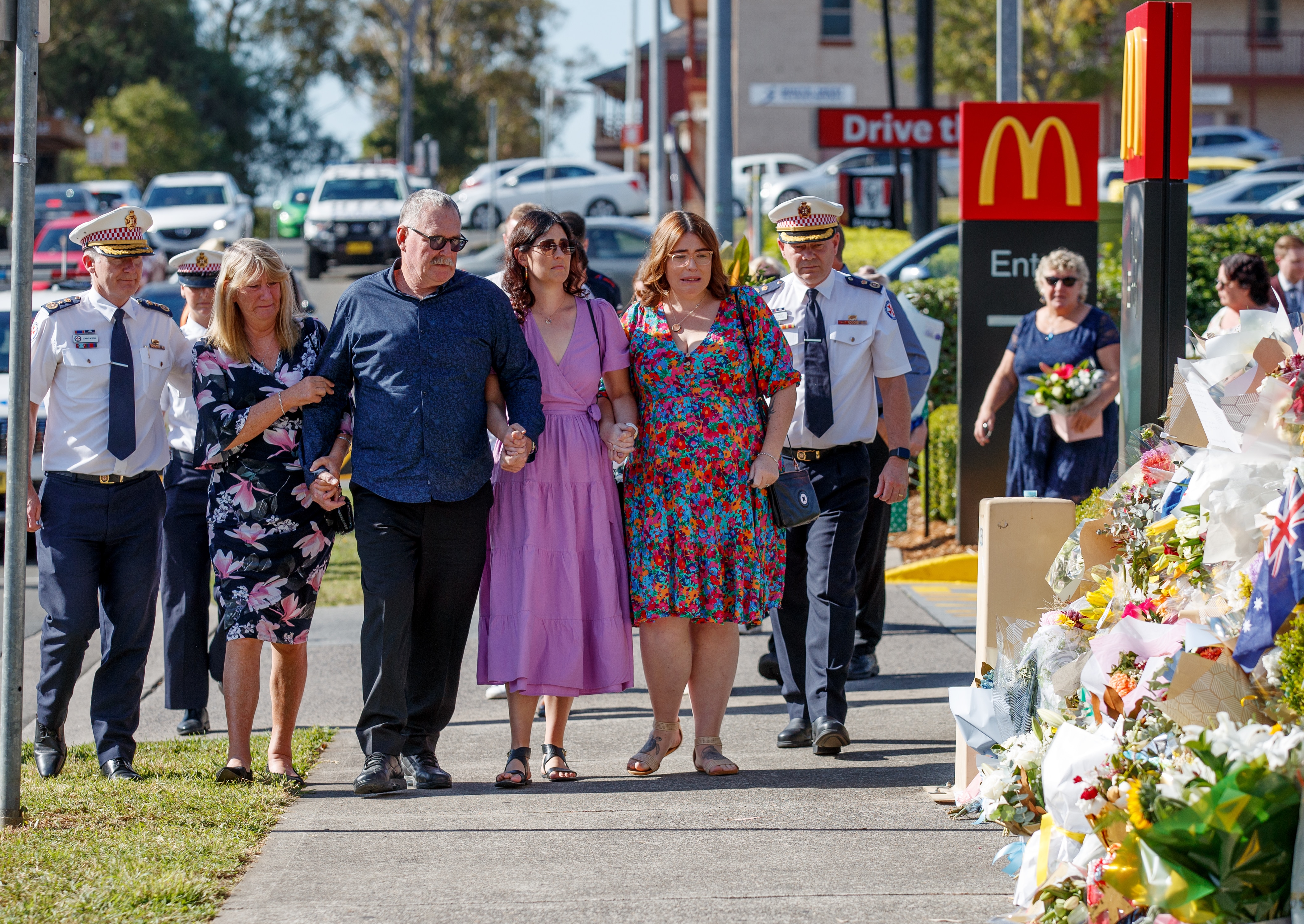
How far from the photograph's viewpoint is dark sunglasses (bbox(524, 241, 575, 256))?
5.30 meters

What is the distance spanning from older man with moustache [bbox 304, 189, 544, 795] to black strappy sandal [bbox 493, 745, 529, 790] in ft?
0.70

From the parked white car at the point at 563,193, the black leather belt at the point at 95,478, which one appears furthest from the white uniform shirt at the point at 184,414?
the parked white car at the point at 563,193

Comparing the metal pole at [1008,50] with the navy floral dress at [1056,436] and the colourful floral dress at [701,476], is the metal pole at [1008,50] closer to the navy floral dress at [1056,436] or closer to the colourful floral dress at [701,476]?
the navy floral dress at [1056,436]

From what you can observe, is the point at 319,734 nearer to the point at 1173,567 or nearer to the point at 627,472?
the point at 627,472

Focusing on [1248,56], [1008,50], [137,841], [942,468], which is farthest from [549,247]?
[1248,56]

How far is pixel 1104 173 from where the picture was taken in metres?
31.1

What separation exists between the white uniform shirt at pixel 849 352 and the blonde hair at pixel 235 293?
1.89 m

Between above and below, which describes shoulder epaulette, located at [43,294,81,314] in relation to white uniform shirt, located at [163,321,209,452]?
above

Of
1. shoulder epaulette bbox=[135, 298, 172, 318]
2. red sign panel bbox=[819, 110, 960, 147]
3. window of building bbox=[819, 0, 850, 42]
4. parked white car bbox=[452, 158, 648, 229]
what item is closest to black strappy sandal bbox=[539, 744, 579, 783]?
shoulder epaulette bbox=[135, 298, 172, 318]

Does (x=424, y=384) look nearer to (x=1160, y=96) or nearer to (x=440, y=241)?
(x=440, y=241)

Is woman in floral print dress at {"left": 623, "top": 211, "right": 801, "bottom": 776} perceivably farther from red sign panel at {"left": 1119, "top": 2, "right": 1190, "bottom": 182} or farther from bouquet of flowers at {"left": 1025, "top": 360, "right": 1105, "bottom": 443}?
bouquet of flowers at {"left": 1025, "top": 360, "right": 1105, "bottom": 443}

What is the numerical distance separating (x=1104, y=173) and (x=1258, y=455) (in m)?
29.2

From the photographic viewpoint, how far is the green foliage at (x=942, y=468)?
439 inches

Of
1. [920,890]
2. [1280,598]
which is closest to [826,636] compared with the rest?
[920,890]
